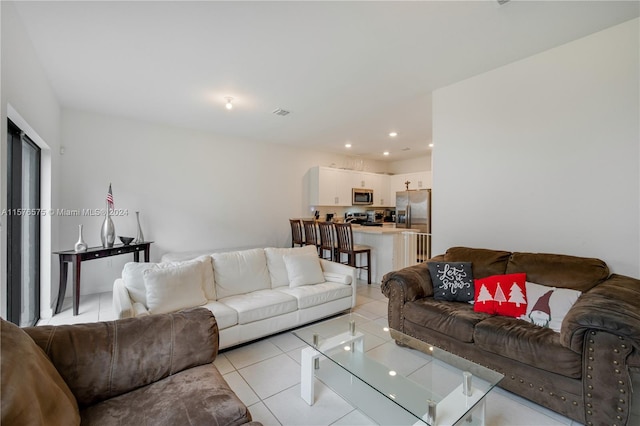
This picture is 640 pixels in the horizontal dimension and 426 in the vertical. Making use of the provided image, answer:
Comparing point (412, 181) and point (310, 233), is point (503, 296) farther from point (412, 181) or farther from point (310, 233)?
point (412, 181)

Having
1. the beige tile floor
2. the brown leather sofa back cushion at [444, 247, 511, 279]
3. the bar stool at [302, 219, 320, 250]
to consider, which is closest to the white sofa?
the beige tile floor

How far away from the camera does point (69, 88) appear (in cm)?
329

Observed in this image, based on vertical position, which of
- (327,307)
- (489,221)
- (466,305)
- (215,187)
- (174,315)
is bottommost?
(327,307)

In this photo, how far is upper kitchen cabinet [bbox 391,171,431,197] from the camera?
6.79 meters

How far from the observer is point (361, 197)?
7.04m

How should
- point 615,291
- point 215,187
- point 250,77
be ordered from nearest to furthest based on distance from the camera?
point 615,291
point 250,77
point 215,187

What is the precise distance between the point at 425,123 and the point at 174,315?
14.4 ft

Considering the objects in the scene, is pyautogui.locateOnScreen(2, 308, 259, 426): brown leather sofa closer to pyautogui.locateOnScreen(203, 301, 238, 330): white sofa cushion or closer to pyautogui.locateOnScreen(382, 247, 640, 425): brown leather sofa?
pyautogui.locateOnScreen(203, 301, 238, 330): white sofa cushion

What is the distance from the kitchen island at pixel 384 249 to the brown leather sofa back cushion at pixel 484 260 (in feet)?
5.55

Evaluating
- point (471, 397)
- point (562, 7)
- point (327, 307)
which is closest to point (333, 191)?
point (327, 307)

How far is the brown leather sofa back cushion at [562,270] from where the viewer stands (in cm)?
220

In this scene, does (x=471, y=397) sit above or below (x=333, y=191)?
below

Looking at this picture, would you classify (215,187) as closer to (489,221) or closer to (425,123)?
(425,123)

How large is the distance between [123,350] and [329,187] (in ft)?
17.6
